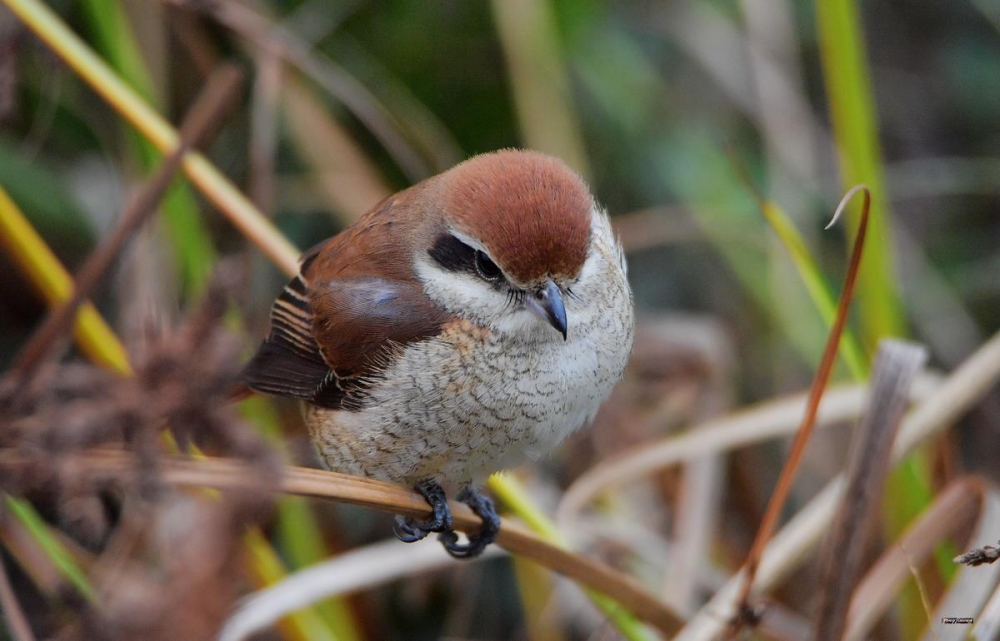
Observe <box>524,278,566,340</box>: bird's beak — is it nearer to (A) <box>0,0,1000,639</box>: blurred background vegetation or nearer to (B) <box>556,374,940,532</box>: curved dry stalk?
(B) <box>556,374,940,532</box>: curved dry stalk

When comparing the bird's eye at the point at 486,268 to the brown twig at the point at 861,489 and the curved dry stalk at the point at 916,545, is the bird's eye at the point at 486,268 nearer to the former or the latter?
the brown twig at the point at 861,489

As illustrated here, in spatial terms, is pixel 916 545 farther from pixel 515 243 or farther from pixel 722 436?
pixel 515 243

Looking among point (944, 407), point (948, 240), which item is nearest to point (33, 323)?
point (944, 407)

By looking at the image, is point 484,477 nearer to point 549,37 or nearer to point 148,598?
point 148,598

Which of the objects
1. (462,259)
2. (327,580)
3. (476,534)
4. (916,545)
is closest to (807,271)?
(916,545)

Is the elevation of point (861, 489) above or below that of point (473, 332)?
below

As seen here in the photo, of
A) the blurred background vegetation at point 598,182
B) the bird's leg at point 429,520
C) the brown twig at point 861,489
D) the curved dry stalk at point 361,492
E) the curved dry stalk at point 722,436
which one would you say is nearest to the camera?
the curved dry stalk at point 361,492

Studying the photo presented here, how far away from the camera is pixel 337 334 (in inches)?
90.7

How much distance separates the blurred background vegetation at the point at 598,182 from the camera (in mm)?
2746

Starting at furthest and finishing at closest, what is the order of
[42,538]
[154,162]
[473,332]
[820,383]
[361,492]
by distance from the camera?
[154,162] → [473,332] → [42,538] → [820,383] → [361,492]

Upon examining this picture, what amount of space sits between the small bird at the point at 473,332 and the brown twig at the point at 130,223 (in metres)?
0.43

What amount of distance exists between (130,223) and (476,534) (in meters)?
0.92

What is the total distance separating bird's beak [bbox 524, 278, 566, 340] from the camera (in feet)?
6.48

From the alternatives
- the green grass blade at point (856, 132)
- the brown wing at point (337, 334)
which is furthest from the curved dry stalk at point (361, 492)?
the green grass blade at point (856, 132)
